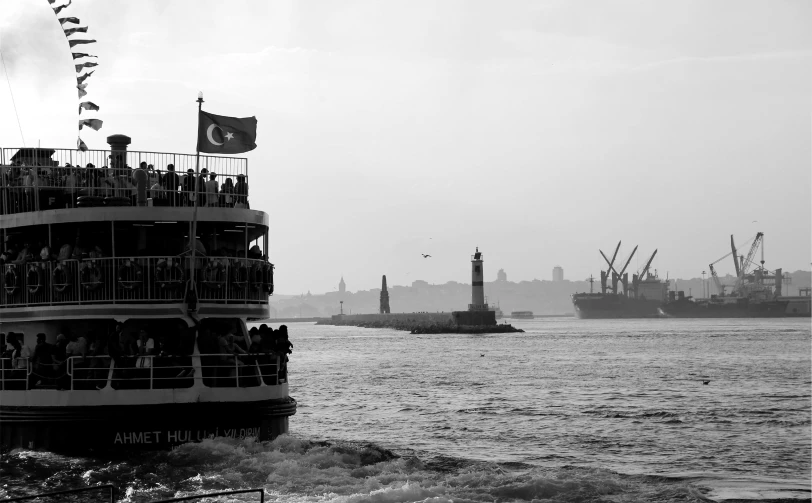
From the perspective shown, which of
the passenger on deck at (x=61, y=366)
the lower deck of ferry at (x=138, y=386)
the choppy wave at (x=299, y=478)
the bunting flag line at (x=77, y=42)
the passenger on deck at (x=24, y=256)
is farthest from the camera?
the bunting flag line at (x=77, y=42)

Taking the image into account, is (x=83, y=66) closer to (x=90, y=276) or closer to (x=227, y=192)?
(x=227, y=192)

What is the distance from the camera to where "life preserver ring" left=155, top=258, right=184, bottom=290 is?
2120cm

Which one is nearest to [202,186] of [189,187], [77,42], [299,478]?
[189,187]

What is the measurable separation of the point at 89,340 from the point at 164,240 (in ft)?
8.57

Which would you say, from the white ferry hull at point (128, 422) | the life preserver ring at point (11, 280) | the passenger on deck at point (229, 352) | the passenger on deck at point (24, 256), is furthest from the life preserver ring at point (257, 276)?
the life preserver ring at point (11, 280)

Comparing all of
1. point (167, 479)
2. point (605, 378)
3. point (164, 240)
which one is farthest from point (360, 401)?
point (167, 479)

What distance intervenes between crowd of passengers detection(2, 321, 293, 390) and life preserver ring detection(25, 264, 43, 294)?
1.08 meters

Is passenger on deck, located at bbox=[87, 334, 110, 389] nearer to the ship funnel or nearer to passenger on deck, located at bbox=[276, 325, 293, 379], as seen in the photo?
passenger on deck, located at bbox=[276, 325, 293, 379]

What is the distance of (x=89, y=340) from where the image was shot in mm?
21719

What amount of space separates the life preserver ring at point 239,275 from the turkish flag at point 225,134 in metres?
2.36

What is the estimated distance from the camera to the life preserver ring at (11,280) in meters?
22.3

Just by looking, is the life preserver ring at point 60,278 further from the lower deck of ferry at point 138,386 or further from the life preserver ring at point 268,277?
the life preserver ring at point 268,277

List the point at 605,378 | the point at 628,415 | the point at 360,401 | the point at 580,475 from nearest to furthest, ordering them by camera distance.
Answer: the point at 580,475, the point at 628,415, the point at 360,401, the point at 605,378

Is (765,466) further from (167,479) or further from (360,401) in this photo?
(360,401)
